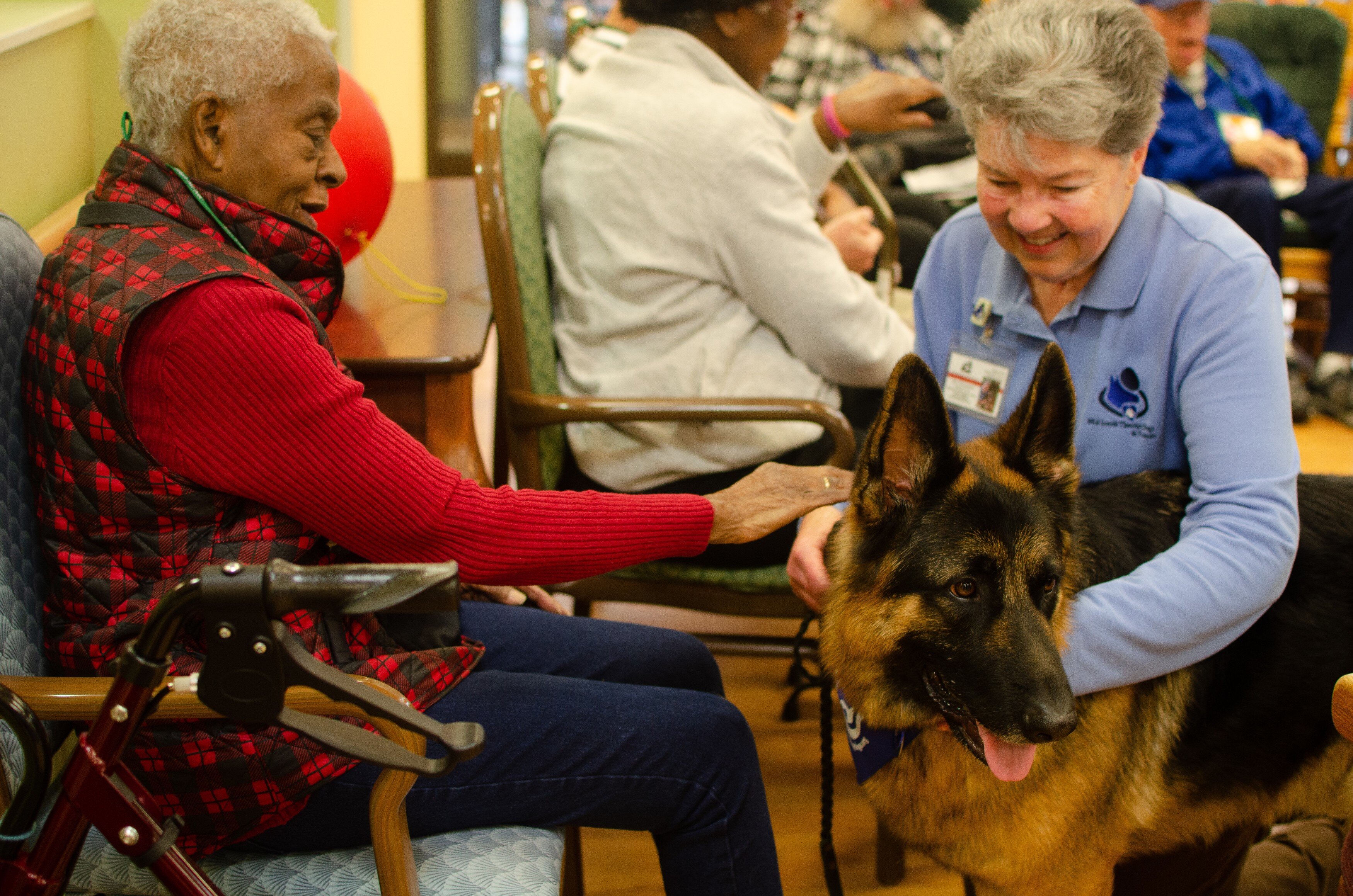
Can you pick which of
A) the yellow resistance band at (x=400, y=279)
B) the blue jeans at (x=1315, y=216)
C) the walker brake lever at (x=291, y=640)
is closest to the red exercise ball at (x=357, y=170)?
the yellow resistance band at (x=400, y=279)

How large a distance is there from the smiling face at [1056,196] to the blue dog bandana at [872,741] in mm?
706

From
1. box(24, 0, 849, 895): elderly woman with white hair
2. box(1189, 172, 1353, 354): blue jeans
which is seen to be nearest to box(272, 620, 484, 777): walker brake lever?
box(24, 0, 849, 895): elderly woman with white hair

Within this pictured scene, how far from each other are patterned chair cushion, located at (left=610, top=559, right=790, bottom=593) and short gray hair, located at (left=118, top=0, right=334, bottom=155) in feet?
3.44

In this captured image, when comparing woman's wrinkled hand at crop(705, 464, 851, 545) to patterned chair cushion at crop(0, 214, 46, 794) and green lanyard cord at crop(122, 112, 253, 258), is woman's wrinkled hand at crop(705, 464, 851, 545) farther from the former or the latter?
patterned chair cushion at crop(0, 214, 46, 794)

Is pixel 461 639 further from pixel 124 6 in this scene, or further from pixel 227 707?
pixel 124 6

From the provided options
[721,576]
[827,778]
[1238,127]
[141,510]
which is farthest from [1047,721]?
[1238,127]

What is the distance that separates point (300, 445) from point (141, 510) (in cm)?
18

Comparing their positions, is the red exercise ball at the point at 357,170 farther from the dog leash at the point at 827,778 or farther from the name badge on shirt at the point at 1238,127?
the name badge on shirt at the point at 1238,127

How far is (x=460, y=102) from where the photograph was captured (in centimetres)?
627

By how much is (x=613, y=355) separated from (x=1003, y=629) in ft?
3.24

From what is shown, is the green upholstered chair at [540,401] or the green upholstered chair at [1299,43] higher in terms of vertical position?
the green upholstered chair at [1299,43]

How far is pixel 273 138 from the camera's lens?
3.74 ft

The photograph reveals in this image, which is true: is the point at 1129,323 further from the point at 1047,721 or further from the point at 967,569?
the point at 1047,721

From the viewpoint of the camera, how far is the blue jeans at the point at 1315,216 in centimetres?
409
